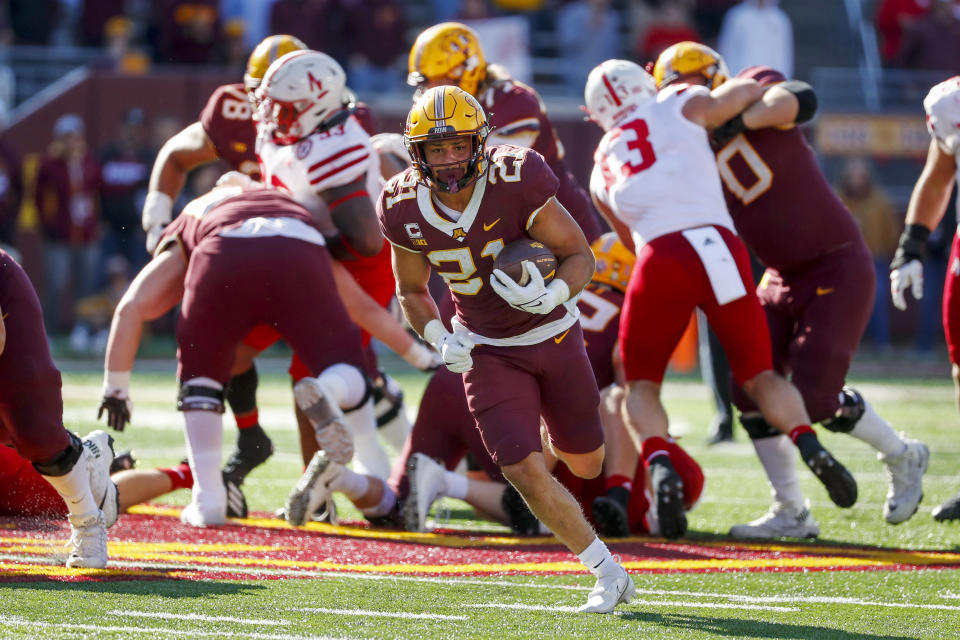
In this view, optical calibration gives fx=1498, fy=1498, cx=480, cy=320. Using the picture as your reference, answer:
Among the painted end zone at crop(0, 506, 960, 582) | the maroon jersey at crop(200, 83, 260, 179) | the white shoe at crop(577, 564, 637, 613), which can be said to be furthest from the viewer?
the maroon jersey at crop(200, 83, 260, 179)

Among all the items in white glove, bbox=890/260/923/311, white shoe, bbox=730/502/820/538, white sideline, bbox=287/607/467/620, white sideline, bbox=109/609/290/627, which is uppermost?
white glove, bbox=890/260/923/311

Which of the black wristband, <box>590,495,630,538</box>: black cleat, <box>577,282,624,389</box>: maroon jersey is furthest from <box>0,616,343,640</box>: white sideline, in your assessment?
the black wristband

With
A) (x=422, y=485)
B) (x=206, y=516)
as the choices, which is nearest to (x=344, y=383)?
(x=422, y=485)

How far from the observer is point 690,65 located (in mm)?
6227

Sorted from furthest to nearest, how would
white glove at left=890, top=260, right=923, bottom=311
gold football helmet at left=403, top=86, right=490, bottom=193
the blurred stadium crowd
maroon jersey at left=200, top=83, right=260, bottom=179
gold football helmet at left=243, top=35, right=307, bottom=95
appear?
the blurred stadium crowd < maroon jersey at left=200, top=83, right=260, bottom=179 < gold football helmet at left=243, top=35, right=307, bottom=95 < white glove at left=890, top=260, right=923, bottom=311 < gold football helmet at left=403, top=86, right=490, bottom=193

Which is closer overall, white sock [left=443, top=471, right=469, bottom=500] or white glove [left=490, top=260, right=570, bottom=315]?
white glove [left=490, top=260, right=570, bottom=315]

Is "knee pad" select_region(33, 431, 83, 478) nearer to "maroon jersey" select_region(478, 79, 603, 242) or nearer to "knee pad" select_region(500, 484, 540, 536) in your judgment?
"knee pad" select_region(500, 484, 540, 536)

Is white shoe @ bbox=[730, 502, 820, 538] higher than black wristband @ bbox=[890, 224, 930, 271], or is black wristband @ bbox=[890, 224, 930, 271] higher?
black wristband @ bbox=[890, 224, 930, 271]

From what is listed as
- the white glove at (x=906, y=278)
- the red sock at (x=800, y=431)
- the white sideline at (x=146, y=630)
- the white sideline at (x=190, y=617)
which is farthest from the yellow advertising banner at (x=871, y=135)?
the white sideline at (x=146, y=630)

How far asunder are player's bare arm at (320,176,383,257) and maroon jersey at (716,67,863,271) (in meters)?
1.43

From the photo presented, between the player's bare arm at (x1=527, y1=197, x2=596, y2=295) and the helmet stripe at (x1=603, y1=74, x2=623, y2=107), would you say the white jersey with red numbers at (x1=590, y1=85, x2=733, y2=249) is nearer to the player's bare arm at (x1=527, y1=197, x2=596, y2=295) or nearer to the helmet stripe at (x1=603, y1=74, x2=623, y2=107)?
the helmet stripe at (x1=603, y1=74, x2=623, y2=107)

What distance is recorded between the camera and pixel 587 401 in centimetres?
446

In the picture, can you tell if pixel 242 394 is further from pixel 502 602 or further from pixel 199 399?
pixel 502 602

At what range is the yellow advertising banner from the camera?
1524 centimetres
